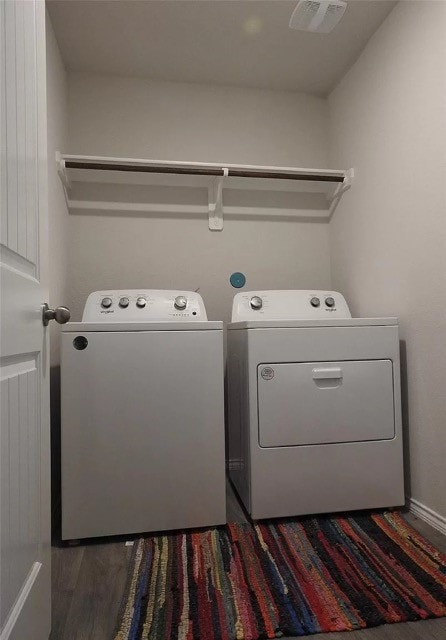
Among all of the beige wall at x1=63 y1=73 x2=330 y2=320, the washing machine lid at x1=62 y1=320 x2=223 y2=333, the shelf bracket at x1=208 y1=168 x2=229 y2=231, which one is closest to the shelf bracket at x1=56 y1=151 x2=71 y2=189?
the beige wall at x1=63 y1=73 x2=330 y2=320

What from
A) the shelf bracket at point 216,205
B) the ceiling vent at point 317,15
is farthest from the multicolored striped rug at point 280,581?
the ceiling vent at point 317,15

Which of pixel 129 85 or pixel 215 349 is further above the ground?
pixel 129 85

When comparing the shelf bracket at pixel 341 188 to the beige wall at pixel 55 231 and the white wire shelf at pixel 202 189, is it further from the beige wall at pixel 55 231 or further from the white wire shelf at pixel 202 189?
the beige wall at pixel 55 231

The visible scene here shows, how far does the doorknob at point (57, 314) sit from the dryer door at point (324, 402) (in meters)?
0.83

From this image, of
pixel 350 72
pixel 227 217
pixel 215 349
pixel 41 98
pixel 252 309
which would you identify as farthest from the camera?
pixel 227 217

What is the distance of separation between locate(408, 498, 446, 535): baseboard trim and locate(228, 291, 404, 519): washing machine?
0.08 metres

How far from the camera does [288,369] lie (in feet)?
5.11

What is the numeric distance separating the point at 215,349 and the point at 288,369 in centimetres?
30

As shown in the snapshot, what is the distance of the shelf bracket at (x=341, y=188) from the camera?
211 centimetres

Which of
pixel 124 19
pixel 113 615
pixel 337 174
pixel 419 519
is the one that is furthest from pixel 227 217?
pixel 113 615

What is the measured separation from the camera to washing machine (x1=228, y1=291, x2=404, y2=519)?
154 centimetres

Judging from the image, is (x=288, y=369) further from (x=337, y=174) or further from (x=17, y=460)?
(x=337, y=174)

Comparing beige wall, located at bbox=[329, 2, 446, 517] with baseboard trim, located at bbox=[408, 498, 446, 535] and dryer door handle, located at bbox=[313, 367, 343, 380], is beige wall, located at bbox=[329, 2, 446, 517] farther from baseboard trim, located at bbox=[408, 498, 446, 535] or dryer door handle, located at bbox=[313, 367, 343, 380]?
dryer door handle, located at bbox=[313, 367, 343, 380]

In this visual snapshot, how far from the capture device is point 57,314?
93 cm
